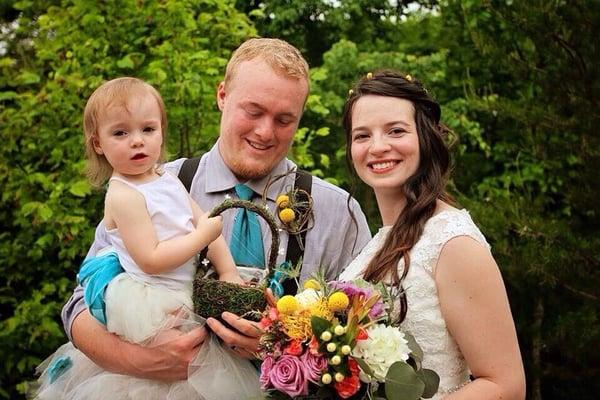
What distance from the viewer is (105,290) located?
10.6ft

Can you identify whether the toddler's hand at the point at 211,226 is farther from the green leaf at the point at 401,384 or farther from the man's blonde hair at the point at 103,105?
the green leaf at the point at 401,384

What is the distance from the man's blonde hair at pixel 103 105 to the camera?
3.27 m

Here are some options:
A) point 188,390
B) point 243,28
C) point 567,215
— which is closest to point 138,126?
point 188,390

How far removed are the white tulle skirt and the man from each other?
31 centimetres

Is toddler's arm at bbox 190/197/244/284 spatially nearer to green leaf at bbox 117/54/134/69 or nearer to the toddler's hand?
the toddler's hand

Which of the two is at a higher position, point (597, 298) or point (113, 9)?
point (113, 9)

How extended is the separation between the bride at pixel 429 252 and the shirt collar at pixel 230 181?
0.59 metres

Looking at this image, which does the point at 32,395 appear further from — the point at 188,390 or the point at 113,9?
the point at 113,9

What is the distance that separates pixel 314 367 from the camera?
8.50 ft

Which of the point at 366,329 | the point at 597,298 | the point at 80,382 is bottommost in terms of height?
the point at 597,298

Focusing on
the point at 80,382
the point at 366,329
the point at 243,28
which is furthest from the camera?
the point at 243,28

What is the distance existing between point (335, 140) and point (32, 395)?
5.66 m

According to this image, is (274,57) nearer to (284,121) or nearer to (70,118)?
(284,121)

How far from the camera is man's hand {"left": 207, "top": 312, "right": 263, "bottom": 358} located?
9.88ft
